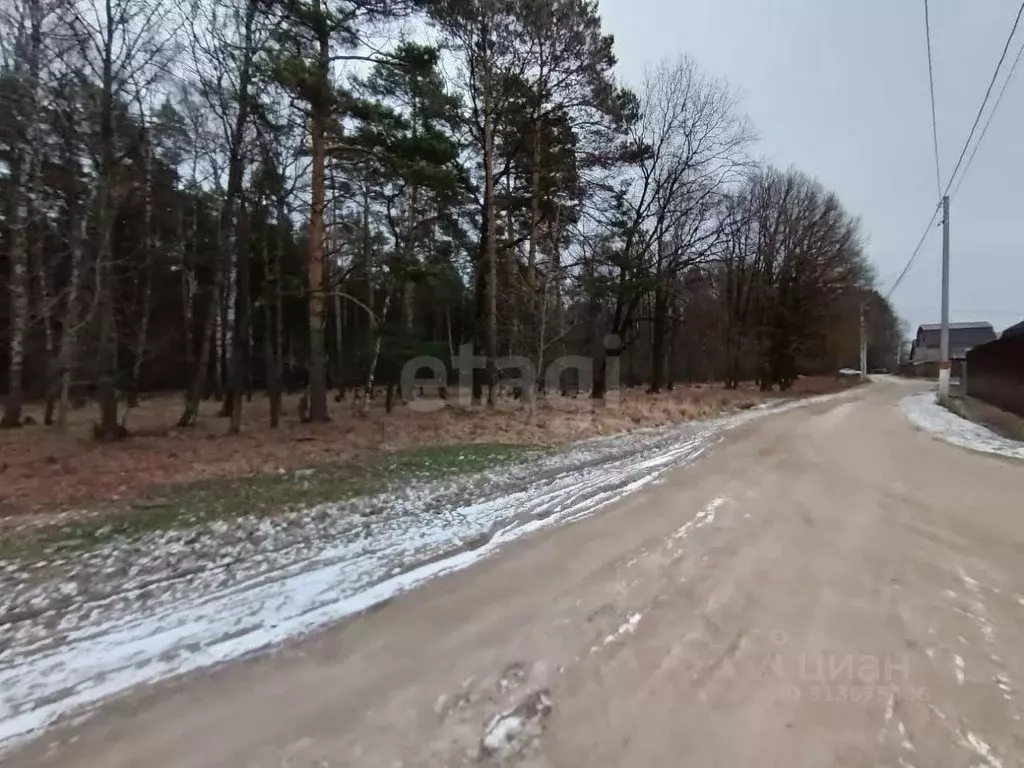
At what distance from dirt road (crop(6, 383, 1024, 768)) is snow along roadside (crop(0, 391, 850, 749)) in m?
0.28

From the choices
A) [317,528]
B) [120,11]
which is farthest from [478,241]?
[317,528]

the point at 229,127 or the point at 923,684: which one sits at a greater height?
the point at 229,127

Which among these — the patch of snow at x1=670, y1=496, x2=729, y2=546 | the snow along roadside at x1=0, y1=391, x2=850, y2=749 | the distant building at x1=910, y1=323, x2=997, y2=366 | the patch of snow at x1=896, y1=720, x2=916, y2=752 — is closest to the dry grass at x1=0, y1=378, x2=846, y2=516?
the snow along roadside at x1=0, y1=391, x2=850, y2=749

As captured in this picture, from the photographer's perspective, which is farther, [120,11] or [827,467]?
[120,11]

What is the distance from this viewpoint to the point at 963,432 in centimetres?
1422

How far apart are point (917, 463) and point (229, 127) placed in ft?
46.8

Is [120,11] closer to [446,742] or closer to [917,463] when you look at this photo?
[446,742]

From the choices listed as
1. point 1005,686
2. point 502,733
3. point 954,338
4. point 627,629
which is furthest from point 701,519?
point 954,338

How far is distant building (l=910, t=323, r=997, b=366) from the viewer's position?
7706cm

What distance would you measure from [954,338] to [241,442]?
90.1m

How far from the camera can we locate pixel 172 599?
4.61 m

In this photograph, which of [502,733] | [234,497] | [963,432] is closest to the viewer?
[502,733]

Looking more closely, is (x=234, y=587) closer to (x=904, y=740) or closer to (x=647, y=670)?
(x=647, y=670)

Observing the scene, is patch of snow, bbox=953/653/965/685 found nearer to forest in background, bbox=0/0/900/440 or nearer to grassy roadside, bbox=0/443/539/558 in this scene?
grassy roadside, bbox=0/443/539/558
